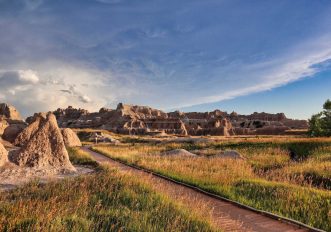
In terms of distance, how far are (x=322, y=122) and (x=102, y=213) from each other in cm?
5135

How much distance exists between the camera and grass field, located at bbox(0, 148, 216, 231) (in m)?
7.09

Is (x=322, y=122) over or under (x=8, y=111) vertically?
under

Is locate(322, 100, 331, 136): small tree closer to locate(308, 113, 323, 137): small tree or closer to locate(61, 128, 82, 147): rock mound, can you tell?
locate(308, 113, 323, 137): small tree

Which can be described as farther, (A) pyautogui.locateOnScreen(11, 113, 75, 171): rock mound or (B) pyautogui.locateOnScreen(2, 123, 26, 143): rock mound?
(B) pyautogui.locateOnScreen(2, 123, 26, 143): rock mound

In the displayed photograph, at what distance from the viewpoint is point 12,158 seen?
17656 millimetres

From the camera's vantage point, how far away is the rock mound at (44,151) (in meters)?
17.5

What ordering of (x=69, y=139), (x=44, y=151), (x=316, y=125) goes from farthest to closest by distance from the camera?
1. (x=316, y=125)
2. (x=69, y=139)
3. (x=44, y=151)

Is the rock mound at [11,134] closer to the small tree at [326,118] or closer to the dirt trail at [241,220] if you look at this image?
the dirt trail at [241,220]

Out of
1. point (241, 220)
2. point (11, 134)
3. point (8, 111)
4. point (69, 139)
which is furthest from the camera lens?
point (8, 111)

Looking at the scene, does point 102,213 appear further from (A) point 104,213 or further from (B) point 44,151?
(B) point 44,151

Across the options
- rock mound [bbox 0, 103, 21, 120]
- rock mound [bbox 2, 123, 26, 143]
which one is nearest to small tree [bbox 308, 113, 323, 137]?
rock mound [bbox 2, 123, 26, 143]

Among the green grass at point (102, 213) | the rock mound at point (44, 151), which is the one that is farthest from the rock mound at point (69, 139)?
the green grass at point (102, 213)

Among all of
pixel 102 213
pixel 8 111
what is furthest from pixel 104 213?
pixel 8 111

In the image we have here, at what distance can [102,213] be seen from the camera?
8.46 metres
